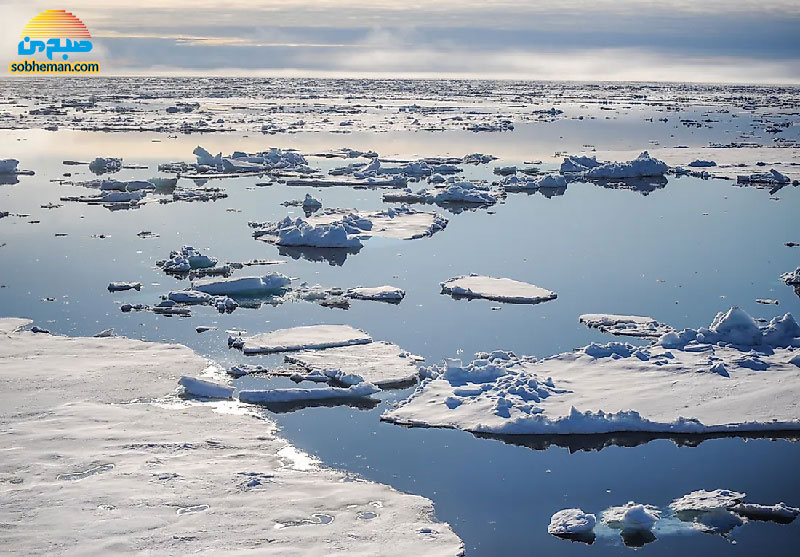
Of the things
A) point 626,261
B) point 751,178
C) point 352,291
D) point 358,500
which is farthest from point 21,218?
point 751,178

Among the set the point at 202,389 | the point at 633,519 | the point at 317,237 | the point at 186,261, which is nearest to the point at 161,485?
the point at 202,389

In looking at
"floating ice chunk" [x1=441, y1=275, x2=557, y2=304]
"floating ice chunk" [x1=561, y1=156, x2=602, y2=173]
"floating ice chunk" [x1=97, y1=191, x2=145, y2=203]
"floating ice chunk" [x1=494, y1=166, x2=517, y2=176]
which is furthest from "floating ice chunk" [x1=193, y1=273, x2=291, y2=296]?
"floating ice chunk" [x1=561, y1=156, x2=602, y2=173]

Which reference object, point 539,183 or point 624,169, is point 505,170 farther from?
point 624,169

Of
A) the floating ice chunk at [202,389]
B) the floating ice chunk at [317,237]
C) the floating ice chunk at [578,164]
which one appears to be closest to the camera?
the floating ice chunk at [202,389]

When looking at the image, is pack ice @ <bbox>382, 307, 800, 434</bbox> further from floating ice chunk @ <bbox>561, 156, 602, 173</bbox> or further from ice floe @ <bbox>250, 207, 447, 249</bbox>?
floating ice chunk @ <bbox>561, 156, 602, 173</bbox>

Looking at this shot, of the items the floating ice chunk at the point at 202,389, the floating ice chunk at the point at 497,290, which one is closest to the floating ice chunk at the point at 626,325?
the floating ice chunk at the point at 497,290

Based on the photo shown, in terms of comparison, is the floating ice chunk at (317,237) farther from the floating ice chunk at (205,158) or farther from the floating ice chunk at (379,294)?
the floating ice chunk at (205,158)
